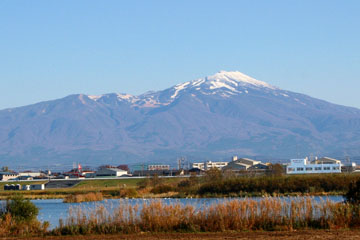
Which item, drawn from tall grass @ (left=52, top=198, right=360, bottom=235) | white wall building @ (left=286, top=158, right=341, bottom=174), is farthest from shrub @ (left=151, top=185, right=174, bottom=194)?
white wall building @ (left=286, top=158, right=341, bottom=174)

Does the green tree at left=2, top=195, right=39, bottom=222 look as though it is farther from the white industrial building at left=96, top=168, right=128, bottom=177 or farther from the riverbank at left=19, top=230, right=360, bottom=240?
the white industrial building at left=96, top=168, right=128, bottom=177

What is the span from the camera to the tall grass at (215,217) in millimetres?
27562

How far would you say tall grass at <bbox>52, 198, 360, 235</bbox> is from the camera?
2756cm

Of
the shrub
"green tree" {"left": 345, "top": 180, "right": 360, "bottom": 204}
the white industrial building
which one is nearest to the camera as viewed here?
"green tree" {"left": 345, "top": 180, "right": 360, "bottom": 204}

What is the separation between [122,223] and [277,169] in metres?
84.6

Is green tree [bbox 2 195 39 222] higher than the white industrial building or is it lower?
lower

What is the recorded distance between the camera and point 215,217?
27.8 meters

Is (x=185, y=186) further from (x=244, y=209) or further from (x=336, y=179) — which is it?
(x=244, y=209)

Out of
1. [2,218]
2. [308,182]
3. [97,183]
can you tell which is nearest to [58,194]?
[97,183]

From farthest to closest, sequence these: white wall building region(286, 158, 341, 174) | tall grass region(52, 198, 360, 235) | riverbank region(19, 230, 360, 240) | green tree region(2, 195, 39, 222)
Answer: white wall building region(286, 158, 341, 174) → green tree region(2, 195, 39, 222) → tall grass region(52, 198, 360, 235) → riverbank region(19, 230, 360, 240)

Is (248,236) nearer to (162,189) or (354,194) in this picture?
(354,194)

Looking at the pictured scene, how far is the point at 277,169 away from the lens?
110875 millimetres

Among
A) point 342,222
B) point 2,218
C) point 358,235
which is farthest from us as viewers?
point 2,218

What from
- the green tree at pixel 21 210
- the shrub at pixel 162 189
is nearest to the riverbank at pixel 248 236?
the green tree at pixel 21 210
